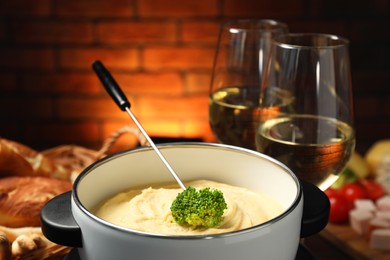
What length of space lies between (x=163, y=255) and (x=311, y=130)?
1.22 ft

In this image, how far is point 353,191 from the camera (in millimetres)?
1568

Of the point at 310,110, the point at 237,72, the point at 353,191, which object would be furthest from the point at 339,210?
the point at 310,110

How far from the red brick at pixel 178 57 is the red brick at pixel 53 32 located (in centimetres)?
22

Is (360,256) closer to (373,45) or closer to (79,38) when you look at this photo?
(373,45)

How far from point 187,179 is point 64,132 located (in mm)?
1560

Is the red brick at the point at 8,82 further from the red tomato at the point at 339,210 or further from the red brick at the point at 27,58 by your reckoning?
the red tomato at the point at 339,210

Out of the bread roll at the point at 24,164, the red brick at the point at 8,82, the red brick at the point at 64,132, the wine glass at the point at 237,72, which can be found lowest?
the red brick at the point at 64,132

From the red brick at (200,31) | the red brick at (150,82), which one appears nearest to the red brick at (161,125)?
the red brick at (150,82)

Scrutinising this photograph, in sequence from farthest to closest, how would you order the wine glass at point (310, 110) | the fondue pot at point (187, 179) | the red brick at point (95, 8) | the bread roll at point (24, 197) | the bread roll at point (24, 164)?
the red brick at point (95, 8) → the bread roll at point (24, 164) → the bread roll at point (24, 197) → the wine glass at point (310, 110) → the fondue pot at point (187, 179)

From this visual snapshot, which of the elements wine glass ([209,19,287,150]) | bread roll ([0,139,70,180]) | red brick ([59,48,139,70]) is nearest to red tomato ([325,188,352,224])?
wine glass ([209,19,287,150])

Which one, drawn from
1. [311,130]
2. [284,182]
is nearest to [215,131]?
[311,130]

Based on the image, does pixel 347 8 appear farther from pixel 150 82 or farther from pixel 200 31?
pixel 150 82

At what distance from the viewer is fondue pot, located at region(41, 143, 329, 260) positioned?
54 centimetres

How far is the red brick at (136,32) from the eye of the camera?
2.10 m
